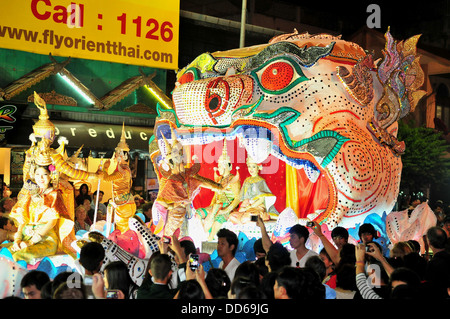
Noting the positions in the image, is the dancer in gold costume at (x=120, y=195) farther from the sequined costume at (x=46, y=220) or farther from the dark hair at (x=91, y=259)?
the dark hair at (x=91, y=259)

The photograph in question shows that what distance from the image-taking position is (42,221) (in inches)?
314

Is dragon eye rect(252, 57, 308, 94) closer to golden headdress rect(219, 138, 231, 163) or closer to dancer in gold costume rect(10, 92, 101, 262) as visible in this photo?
golden headdress rect(219, 138, 231, 163)

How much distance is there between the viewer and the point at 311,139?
9.48 meters

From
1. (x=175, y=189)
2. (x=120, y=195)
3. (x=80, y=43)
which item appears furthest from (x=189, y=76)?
(x=80, y=43)

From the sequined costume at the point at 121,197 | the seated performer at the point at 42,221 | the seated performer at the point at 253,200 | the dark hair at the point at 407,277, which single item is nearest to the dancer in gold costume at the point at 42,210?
the seated performer at the point at 42,221

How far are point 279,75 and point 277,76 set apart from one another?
0.11 ft

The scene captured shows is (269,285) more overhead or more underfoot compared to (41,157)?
more underfoot

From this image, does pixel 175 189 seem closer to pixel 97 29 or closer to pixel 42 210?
pixel 42 210

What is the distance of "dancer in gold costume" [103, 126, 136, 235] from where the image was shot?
9.07m

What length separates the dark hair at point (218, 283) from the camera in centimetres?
449

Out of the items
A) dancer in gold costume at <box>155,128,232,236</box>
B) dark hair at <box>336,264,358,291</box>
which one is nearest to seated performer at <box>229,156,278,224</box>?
dancer in gold costume at <box>155,128,232,236</box>

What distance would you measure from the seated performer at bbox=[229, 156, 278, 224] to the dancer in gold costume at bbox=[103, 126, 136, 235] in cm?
160

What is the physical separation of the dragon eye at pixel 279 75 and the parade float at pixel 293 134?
0.05 ft
